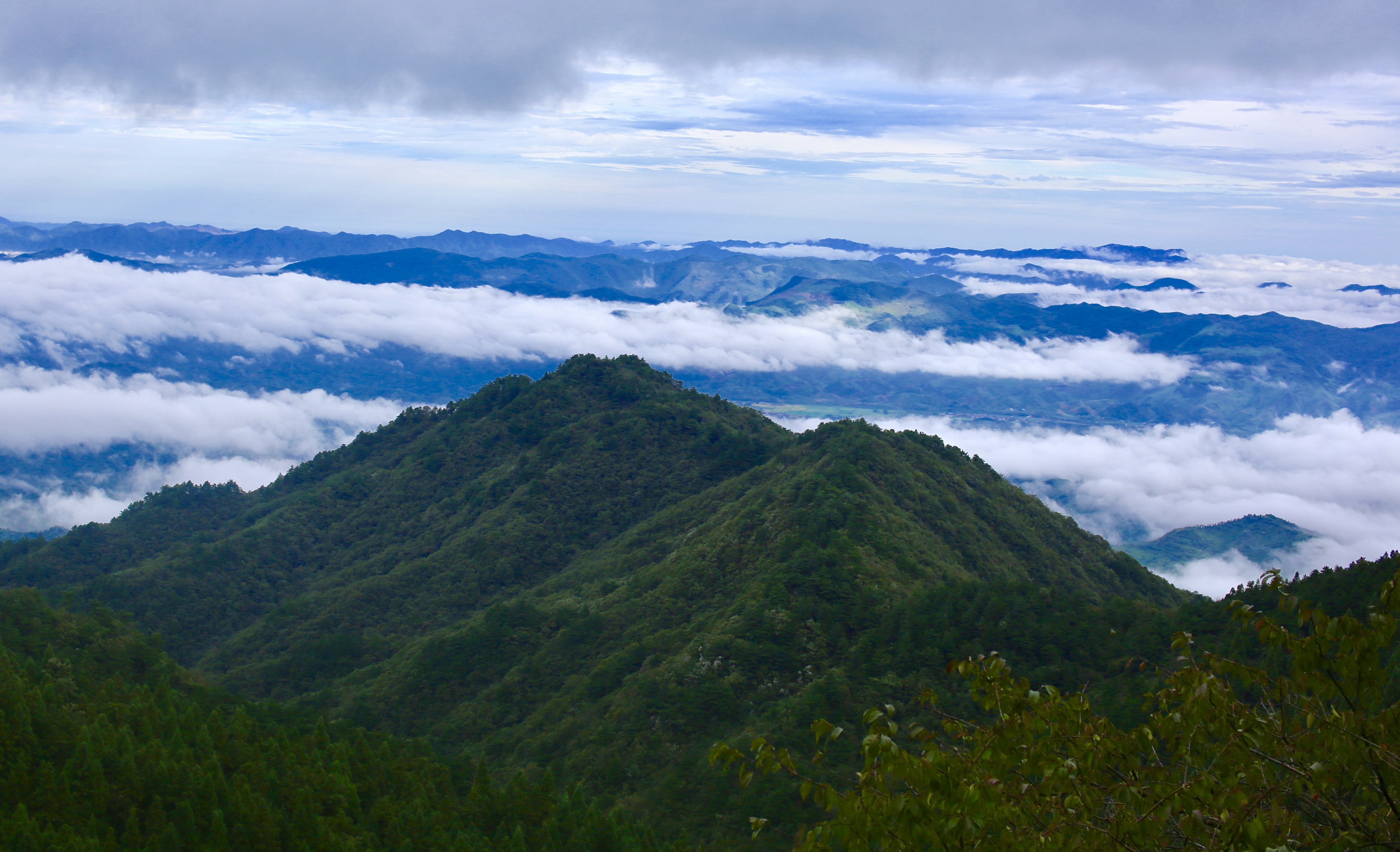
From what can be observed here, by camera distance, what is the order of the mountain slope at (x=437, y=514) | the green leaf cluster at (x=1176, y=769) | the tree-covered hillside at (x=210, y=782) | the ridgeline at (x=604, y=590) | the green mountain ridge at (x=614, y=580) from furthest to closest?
the mountain slope at (x=437, y=514)
the green mountain ridge at (x=614, y=580)
the ridgeline at (x=604, y=590)
the tree-covered hillside at (x=210, y=782)
the green leaf cluster at (x=1176, y=769)

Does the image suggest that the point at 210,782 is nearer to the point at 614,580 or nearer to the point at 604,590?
the point at 604,590

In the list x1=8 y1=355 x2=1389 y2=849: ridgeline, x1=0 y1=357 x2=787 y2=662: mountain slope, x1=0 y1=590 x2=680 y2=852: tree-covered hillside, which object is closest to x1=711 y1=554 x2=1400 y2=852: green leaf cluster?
x1=0 y1=590 x2=680 y2=852: tree-covered hillside

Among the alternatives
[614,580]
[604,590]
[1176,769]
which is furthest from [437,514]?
[1176,769]

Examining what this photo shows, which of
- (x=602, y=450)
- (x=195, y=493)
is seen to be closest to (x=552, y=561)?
(x=602, y=450)

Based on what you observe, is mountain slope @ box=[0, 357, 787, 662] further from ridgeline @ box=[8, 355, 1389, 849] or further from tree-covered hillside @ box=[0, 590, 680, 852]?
tree-covered hillside @ box=[0, 590, 680, 852]

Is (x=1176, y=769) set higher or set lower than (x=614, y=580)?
higher

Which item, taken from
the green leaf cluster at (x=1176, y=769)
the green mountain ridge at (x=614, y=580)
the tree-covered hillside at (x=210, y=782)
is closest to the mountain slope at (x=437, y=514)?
the green mountain ridge at (x=614, y=580)

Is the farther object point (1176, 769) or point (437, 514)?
point (437, 514)

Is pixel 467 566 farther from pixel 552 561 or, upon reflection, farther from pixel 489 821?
pixel 489 821

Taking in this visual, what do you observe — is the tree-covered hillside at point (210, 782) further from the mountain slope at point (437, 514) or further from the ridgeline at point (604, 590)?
the mountain slope at point (437, 514)

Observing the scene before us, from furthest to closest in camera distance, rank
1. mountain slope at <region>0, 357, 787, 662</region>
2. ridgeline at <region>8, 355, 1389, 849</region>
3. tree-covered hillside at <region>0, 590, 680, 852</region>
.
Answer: mountain slope at <region>0, 357, 787, 662</region>, ridgeline at <region>8, 355, 1389, 849</region>, tree-covered hillside at <region>0, 590, 680, 852</region>

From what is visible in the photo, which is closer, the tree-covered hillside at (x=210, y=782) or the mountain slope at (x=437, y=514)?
the tree-covered hillside at (x=210, y=782)
